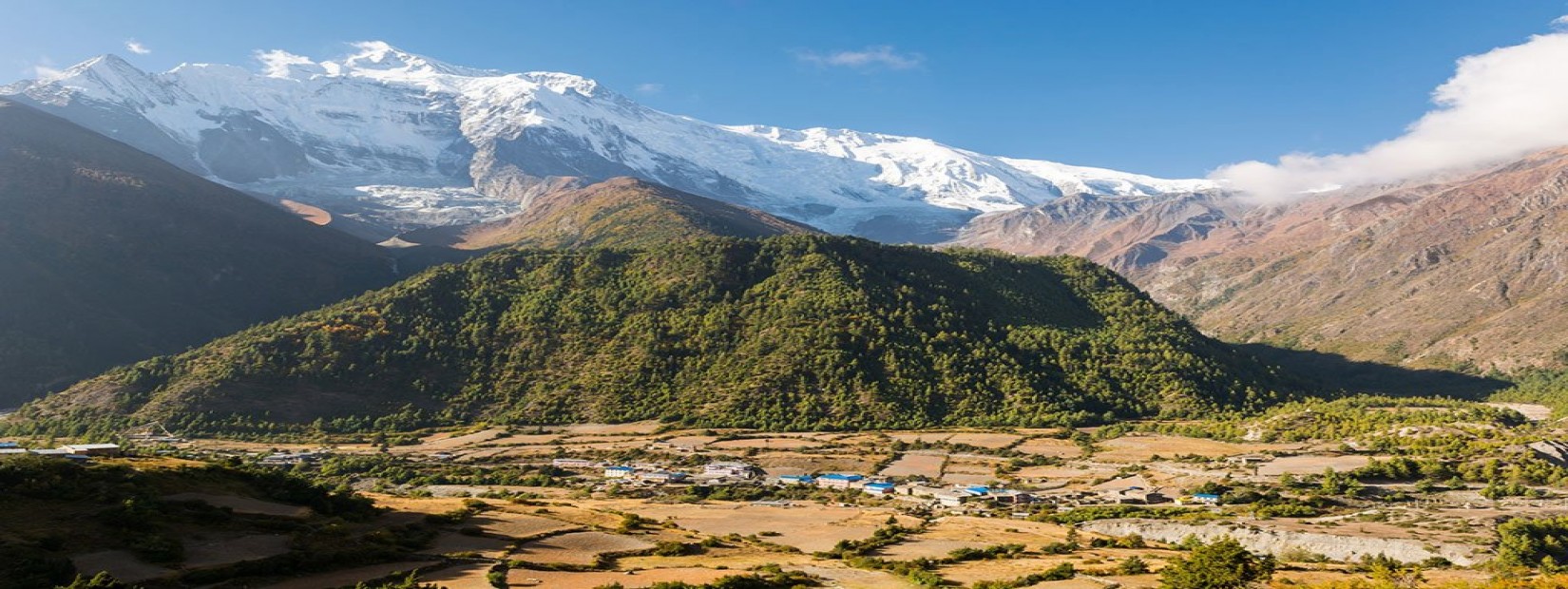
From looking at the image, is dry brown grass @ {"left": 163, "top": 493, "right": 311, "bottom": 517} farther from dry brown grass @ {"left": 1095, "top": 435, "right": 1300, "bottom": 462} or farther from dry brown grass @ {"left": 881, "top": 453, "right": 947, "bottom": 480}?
dry brown grass @ {"left": 1095, "top": 435, "right": 1300, "bottom": 462}

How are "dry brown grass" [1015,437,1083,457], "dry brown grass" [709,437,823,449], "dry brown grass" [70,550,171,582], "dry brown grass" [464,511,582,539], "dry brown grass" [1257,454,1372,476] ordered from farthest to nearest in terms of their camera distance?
"dry brown grass" [709,437,823,449], "dry brown grass" [1015,437,1083,457], "dry brown grass" [1257,454,1372,476], "dry brown grass" [464,511,582,539], "dry brown grass" [70,550,171,582]

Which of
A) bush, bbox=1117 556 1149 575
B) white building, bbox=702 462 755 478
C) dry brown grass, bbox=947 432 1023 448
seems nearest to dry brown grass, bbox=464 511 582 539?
bush, bbox=1117 556 1149 575

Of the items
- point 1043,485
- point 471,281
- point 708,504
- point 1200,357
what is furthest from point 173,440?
point 1200,357

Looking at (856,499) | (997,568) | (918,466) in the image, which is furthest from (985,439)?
(997,568)

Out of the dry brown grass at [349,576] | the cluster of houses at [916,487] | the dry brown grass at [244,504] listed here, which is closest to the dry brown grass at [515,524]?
the dry brown grass at [349,576]

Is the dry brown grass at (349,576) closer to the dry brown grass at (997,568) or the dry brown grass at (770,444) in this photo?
the dry brown grass at (997,568)

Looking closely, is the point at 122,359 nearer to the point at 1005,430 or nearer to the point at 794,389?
the point at 794,389

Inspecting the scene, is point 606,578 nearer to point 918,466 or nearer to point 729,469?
point 729,469

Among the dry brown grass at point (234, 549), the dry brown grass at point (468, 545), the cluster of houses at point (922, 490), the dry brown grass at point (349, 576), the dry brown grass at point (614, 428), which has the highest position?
the dry brown grass at point (234, 549)

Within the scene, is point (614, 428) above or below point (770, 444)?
above
